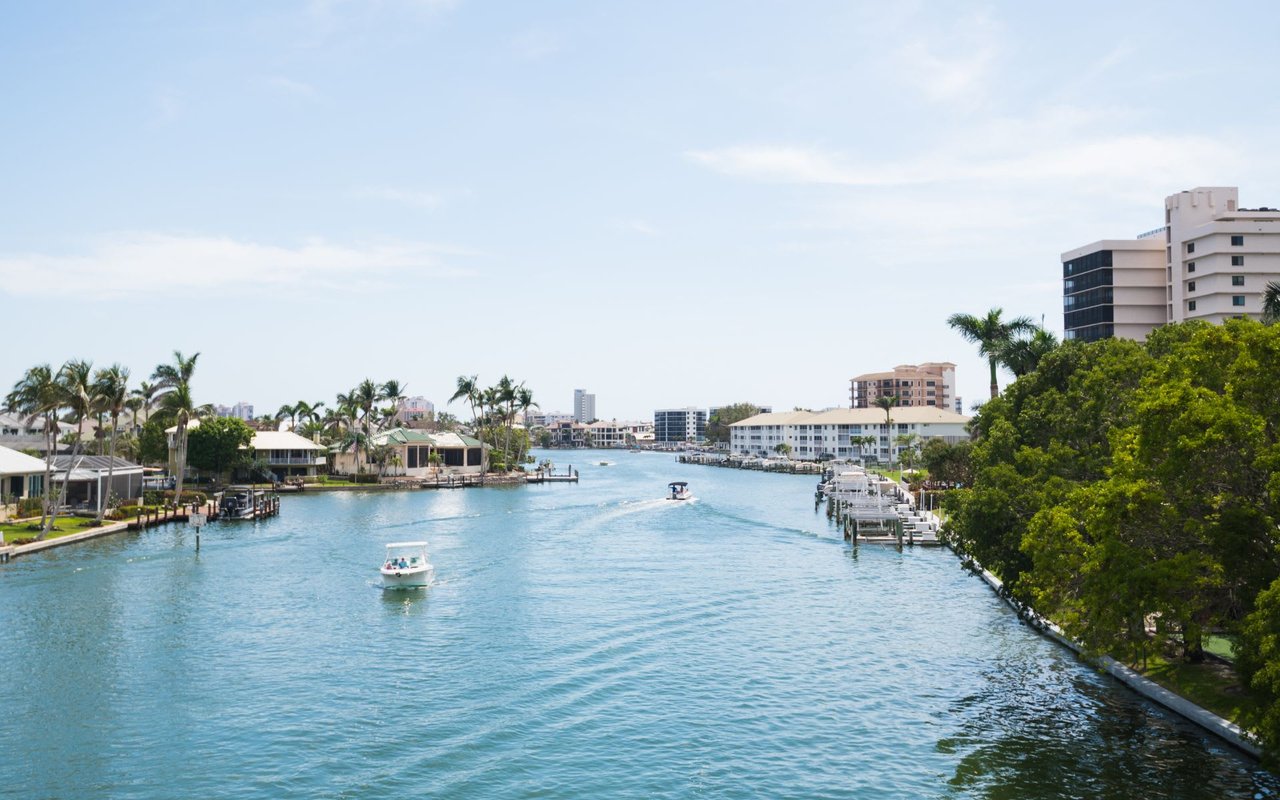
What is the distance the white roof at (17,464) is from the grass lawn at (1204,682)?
3110 inches

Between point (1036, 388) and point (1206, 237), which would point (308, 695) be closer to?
point (1036, 388)

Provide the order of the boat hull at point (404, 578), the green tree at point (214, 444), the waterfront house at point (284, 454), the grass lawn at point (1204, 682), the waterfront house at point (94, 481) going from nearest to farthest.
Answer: the grass lawn at point (1204, 682), the boat hull at point (404, 578), the waterfront house at point (94, 481), the green tree at point (214, 444), the waterfront house at point (284, 454)

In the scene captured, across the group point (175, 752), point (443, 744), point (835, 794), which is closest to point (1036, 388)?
point (835, 794)

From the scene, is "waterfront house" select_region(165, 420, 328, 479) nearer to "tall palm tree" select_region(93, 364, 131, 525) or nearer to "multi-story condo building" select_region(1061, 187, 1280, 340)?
"tall palm tree" select_region(93, 364, 131, 525)

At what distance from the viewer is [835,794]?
85.1 ft

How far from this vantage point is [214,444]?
122 metres

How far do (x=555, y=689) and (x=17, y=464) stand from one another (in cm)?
6411

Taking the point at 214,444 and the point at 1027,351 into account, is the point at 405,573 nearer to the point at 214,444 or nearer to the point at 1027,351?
the point at 1027,351

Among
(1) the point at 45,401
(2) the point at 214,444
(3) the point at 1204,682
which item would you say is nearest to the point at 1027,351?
(3) the point at 1204,682

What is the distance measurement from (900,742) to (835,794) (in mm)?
4878

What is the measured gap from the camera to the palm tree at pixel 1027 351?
72.1 m

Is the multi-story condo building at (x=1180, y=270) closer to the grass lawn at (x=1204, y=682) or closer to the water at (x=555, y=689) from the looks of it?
the water at (x=555, y=689)

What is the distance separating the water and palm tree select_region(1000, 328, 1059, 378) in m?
18.6

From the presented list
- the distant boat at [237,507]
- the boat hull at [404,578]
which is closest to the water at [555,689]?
the boat hull at [404,578]
